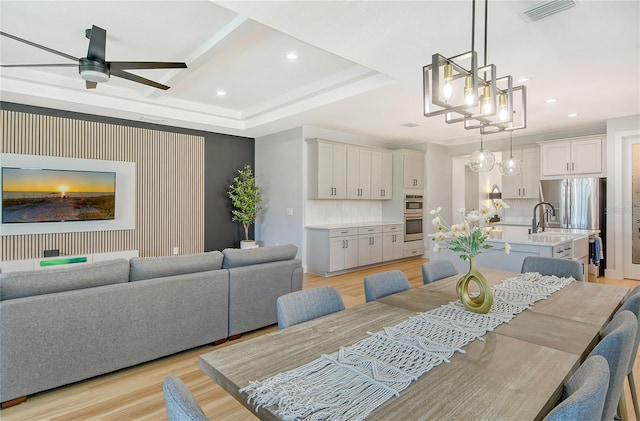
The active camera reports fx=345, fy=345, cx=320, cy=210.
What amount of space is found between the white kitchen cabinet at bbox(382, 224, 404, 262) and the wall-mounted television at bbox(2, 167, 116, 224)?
4.75m

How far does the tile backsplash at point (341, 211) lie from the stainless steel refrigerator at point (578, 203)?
3.15 metres

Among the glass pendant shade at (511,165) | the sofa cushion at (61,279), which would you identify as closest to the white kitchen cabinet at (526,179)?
the glass pendant shade at (511,165)

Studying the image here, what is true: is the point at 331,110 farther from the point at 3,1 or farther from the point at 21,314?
the point at 21,314

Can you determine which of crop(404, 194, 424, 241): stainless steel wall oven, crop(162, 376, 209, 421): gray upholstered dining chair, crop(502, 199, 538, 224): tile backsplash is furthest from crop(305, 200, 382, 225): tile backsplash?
crop(162, 376, 209, 421): gray upholstered dining chair

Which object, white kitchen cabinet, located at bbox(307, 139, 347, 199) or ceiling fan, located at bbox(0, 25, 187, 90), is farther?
white kitchen cabinet, located at bbox(307, 139, 347, 199)

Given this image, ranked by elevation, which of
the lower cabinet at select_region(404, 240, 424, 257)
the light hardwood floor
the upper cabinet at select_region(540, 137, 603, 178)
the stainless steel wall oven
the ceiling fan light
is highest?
the ceiling fan light

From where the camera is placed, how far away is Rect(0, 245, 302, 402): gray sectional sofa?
2166mm

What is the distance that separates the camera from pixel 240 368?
47.4 inches

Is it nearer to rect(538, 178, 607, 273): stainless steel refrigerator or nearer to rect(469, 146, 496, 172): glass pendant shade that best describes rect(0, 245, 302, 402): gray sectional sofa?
rect(469, 146, 496, 172): glass pendant shade

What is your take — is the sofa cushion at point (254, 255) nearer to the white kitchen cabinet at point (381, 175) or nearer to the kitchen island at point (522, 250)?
the kitchen island at point (522, 250)

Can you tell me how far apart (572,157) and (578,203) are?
856mm

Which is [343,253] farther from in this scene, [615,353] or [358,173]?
[615,353]

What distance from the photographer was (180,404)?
830 millimetres

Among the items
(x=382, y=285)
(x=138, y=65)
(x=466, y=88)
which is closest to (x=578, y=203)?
(x=382, y=285)
